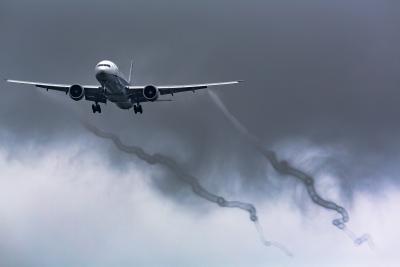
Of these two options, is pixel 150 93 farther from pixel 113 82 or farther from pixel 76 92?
pixel 76 92

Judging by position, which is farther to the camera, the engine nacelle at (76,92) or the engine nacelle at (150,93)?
the engine nacelle at (76,92)

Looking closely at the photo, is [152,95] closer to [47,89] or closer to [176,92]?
[176,92]

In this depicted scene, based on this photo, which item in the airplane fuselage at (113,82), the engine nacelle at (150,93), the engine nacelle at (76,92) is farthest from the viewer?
the engine nacelle at (76,92)

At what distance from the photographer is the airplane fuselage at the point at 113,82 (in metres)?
153

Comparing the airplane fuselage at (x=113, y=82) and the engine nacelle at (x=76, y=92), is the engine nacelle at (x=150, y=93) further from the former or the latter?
the engine nacelle at (x=76, y=92)

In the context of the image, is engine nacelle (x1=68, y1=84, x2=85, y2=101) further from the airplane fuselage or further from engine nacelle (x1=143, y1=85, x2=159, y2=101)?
engine nacelle (x1=143, y1=85, x2=159, y2=101)

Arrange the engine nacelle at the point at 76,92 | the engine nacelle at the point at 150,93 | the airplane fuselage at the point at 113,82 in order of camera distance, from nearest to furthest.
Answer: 1. the airplane fuselage at the point at 113,82
2. the engine nacelle at the point at 150,93
3. the engine nacelle at the point at 76,92

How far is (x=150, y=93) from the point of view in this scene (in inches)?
6166

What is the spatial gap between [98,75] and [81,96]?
6076 millimetres

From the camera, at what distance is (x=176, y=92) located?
160750 millimetres

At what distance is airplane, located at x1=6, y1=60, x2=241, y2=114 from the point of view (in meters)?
153

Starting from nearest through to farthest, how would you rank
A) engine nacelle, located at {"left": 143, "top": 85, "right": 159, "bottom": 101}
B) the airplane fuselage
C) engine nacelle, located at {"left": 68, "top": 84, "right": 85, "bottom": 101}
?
1. the airplane fuselage
2. engine nacelle, located at {"left": 143, "top": 85, "right": 159, "bottom": 101}
3. engine nacelle, located at {"left": 68, "top": 84, "right": 85, "bottom": 101}

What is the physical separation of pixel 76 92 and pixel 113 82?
626cm

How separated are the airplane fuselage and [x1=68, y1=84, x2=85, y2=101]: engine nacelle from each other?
320 centimetres
